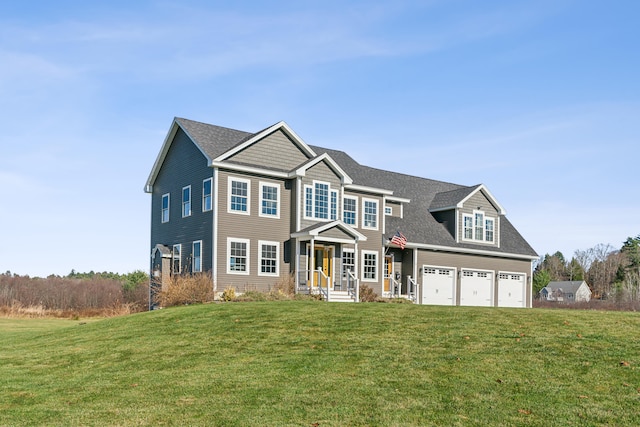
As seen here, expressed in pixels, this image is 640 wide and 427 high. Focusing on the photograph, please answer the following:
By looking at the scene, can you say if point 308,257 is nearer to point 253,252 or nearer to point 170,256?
point 253,252

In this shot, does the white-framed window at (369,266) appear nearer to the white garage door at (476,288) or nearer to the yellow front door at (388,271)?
the yellow front door at (388,271)

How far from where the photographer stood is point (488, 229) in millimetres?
39188

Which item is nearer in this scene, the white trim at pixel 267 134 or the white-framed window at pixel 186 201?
the white trim at pixel 267 134

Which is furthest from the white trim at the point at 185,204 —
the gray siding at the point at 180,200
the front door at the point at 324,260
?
the front door at the point at 324,260

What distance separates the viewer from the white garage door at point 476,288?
122 ft

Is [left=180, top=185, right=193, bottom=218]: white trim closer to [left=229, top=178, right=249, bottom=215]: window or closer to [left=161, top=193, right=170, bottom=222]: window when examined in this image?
[left=161, top=193, right=170, bottom=222]: window

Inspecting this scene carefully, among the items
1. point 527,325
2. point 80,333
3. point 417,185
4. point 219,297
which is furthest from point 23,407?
point 417,185

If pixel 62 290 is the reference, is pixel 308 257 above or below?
above

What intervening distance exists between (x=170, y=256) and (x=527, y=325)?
19558 mm

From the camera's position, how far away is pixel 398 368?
12.0m

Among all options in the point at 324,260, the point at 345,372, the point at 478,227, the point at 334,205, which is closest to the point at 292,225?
the point at 324,260

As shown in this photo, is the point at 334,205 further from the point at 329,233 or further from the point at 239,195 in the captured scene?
the point at 239,195

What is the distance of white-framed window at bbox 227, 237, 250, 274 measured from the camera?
2788cm

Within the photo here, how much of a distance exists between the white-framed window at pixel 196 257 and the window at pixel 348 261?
6836 mm
